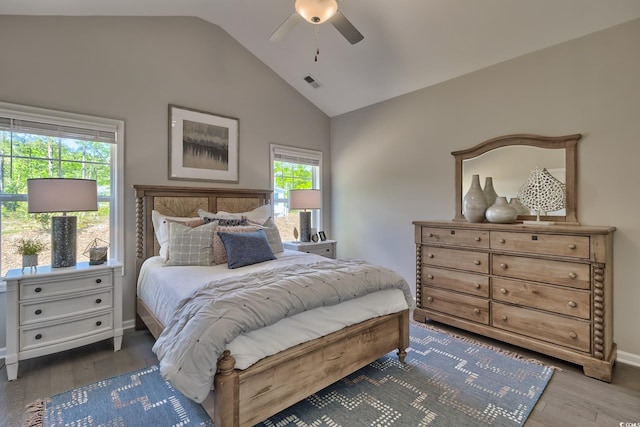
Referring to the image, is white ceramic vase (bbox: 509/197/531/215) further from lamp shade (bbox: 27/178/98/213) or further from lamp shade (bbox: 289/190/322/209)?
lamp shade (bbox: 27/178/98/213)

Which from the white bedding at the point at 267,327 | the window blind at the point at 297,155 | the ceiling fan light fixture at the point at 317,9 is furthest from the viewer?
the window blind at the point at 297,155

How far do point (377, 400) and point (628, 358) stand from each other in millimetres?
2148

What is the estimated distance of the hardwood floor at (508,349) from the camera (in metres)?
1.83

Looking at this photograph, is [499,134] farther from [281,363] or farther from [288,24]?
[281,363]

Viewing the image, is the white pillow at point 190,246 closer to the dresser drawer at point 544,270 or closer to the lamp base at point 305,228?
the lamp base at point 305,228

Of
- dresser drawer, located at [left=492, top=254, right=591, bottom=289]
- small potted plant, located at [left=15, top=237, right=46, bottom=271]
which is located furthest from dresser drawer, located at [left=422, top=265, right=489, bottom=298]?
small potted plant, located at [left=15, top=237, right=46, bottom=271]

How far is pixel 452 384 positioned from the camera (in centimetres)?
215

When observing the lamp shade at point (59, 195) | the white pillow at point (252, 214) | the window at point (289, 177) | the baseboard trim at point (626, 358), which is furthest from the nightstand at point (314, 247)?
the baseboard trim at point (626, 358)

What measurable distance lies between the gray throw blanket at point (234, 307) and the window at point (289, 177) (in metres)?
2.22

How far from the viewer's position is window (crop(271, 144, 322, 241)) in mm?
4363

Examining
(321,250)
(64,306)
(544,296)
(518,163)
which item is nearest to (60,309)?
(64,306)

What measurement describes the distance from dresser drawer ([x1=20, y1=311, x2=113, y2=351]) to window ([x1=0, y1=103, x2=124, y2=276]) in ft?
2.33

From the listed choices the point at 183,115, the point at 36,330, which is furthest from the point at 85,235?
the point at 183,115

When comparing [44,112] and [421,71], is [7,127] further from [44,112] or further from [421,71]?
[421,71]
